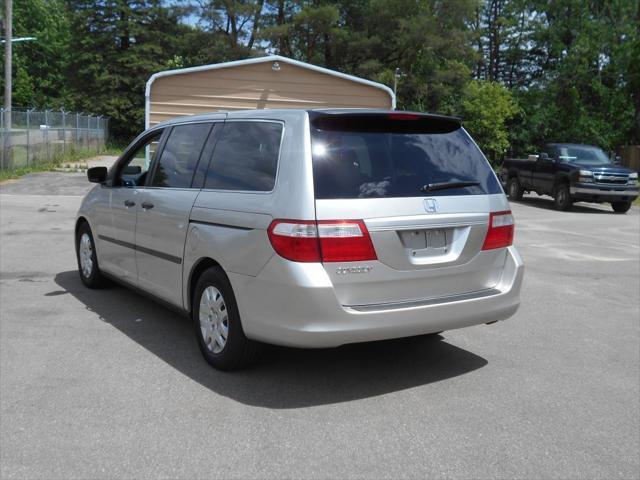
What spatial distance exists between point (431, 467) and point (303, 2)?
4756cm

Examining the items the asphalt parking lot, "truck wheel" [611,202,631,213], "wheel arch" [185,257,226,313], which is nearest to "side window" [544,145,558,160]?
"truck wheel" [611,202,631,213]

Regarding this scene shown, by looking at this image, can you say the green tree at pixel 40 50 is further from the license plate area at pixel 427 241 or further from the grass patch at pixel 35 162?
the license plate area at pixel 427 241

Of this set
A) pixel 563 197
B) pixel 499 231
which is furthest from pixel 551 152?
pixel 499 231

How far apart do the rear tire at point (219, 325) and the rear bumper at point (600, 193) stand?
1617cm

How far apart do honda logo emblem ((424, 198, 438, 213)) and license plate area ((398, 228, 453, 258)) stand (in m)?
0.13

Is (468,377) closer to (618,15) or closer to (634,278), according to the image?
(634,278)

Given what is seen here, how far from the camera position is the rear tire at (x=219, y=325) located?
15.0 feet

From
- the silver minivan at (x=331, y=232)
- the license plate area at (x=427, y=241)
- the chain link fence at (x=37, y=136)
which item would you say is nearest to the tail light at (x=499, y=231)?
the silver minivan at (x=331, y=232)

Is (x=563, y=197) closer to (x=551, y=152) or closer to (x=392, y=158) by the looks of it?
(x=551, y=152)

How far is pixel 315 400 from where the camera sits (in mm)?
4332

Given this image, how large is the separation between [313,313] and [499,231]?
1.55m

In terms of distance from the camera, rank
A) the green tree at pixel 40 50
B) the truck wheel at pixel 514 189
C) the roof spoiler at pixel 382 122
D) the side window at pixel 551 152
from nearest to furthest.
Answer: the roof spoiler at pixel 382 122
the side window at pixel 551 152
the truck wheel at pixel 514 189
the green tree at pixel 40 50

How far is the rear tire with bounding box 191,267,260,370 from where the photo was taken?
456 centimetres

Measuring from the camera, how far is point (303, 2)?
47.8 m
